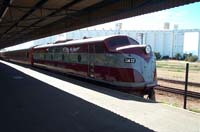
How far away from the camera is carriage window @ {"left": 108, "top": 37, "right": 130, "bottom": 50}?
13898 millimetres

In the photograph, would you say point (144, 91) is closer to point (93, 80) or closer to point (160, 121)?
point (93, 80)

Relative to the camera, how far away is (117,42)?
14.2 metres

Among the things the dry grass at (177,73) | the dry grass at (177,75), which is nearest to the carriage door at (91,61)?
the dry grass at (177,75)

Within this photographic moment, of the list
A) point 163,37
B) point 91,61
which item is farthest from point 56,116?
point 163,37

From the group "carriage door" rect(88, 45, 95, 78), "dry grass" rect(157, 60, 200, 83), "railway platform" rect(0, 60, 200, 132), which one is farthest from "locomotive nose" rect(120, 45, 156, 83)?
"dry grass" rect(157, 60, 200, 83)

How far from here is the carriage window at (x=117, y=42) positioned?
13.9 meters

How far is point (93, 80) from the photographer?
15.7 meters

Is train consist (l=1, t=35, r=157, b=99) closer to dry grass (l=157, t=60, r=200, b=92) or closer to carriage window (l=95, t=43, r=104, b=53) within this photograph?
carriage window (l=95, t=43, r=104, b=53)

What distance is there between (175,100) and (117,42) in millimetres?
4494

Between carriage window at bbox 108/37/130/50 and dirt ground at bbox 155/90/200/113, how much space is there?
11.9 ft

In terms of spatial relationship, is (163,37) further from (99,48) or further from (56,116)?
(56,116)

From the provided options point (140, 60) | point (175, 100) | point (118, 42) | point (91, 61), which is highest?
point (118, 42)

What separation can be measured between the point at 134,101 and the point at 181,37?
13291cm

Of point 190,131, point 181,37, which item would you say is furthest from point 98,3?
point 181,37
